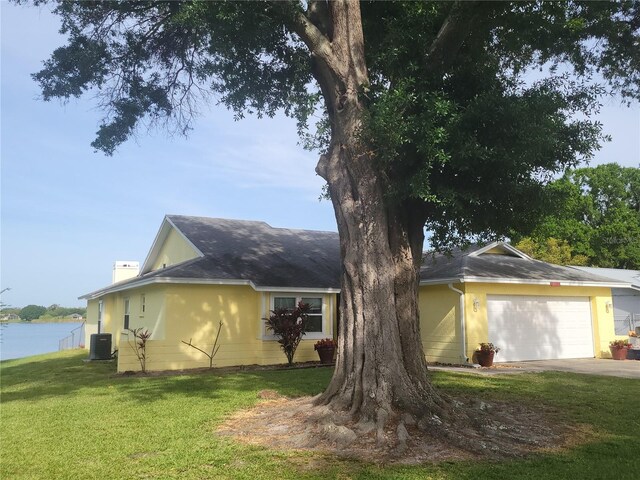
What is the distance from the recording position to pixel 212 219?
832 inches

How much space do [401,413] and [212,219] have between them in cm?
1554

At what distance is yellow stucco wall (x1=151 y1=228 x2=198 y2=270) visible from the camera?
18625 mm

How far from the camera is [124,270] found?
27.1m

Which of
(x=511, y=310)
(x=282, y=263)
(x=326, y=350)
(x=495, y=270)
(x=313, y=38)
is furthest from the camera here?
(x=282, y=263)

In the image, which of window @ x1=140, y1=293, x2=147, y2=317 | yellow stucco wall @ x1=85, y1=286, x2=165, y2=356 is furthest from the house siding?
window @ x1=140, y1=293, x2=147, y2=317

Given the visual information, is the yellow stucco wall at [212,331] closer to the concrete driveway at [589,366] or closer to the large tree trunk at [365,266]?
the concrete driveway at [589,366]

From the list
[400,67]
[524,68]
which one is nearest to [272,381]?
[400,67]

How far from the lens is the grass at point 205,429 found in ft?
17.9

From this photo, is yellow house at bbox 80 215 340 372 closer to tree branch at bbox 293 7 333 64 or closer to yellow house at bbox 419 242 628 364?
yellow house at bbox 419 242 628 364

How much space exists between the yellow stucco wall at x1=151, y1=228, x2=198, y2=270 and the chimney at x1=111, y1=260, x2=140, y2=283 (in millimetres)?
5475

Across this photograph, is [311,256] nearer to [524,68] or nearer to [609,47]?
[524,68]

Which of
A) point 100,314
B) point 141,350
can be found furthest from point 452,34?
point 100,314

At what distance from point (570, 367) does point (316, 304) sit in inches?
306

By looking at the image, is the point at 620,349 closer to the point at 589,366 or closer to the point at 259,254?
the point at 589,366
